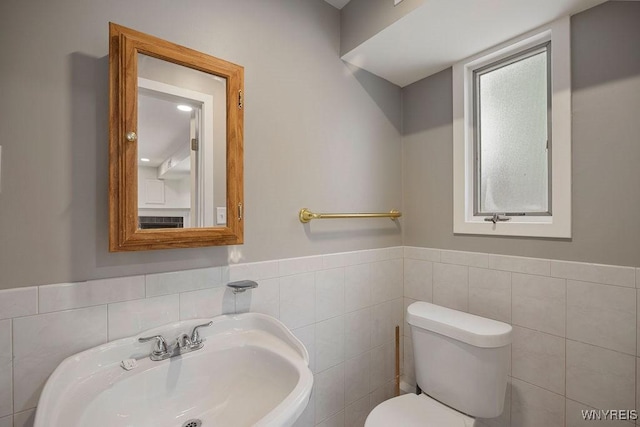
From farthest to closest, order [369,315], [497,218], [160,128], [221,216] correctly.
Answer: [369,315] < [497,218] < [221,216] < [160,128]

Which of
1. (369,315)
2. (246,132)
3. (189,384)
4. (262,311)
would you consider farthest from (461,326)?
(246,132)

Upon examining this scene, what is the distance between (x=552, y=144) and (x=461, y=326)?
3.13ft

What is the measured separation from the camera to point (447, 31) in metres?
1.38

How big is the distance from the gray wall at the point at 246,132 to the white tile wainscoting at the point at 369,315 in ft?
0.28

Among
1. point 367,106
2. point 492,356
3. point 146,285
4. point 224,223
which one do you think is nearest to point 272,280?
point 224,223

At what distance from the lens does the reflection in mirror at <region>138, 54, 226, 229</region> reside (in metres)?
0.96

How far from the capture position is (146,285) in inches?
39.3

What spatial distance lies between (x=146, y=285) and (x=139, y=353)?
221 mm

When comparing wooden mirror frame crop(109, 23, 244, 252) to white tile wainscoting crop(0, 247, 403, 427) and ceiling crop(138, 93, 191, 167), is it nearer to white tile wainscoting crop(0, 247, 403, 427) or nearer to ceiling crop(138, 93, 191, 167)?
ceiling crop(138, 93, 191, 167)

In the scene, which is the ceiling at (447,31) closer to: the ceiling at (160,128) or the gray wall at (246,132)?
the gray wall at (246,132)

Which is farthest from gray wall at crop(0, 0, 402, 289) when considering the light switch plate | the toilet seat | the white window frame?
the toilet seat

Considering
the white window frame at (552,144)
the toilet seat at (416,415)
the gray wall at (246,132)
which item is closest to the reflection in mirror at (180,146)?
the gray wall at (246,132)

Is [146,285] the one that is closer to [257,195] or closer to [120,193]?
[120,193]

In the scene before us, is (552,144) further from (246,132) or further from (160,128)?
(160,128)
